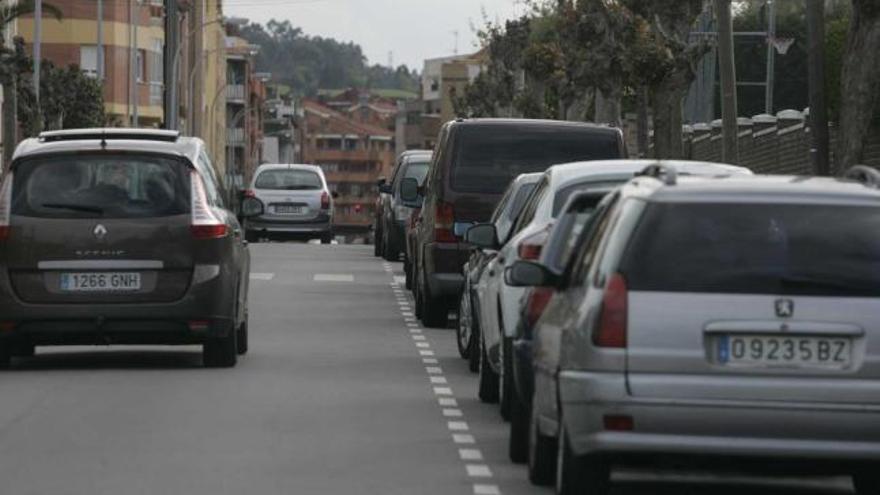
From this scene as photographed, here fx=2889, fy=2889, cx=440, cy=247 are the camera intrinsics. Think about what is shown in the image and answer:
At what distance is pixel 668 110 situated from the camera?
49.9 metres

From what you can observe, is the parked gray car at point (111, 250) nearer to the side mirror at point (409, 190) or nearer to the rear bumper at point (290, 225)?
the side mirror at point (409, 190)

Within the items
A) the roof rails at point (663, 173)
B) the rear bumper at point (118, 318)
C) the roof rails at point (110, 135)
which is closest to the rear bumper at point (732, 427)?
the roof rails at point (663, 173)

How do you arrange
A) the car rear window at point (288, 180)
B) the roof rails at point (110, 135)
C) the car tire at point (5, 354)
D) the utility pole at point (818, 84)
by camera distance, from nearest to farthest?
1. the car tire at point (5, 354)
2. the roof rails at point (110, 135)
3. the utility pole at point (818, 84)
4. the car rear window at point (288, 180)

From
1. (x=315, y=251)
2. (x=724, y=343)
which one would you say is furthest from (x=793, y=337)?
(x=315, y=251)

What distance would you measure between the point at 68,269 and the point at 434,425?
477cm

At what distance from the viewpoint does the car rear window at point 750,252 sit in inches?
456

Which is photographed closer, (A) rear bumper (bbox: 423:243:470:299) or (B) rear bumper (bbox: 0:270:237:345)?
(B) rear bumper (bbox: 0:270:237:345)

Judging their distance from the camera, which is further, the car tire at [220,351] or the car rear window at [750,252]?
the car tire at [220,351]

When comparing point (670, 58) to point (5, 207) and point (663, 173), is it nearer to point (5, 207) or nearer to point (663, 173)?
point (5, 207)

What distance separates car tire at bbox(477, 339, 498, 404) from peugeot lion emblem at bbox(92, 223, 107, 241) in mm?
3357

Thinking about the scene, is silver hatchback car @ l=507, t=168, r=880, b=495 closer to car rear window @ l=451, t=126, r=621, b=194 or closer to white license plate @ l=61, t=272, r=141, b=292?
white license plate @ l=61, t=272, r=141, b=292

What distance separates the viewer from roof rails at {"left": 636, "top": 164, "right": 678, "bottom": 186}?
1205 cm

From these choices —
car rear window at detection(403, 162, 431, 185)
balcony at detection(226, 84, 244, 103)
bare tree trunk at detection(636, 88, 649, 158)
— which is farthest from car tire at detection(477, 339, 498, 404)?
balcony at detection(226, 84, 244, 103)

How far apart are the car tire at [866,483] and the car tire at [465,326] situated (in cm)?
845
